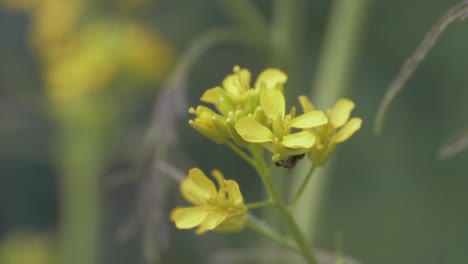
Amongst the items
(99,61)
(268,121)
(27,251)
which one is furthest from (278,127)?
(27,251)

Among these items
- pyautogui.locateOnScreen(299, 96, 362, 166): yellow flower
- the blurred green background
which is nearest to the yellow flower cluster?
pyautogui.locateOnScreen(299, 96, 362, 166): yellow flower

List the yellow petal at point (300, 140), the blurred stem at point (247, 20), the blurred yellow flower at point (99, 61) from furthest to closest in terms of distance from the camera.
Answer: the blurred yellow flower at point (99, 61) < the blurred stem at point (247, 20) < the yellow petal at point (300, 140)

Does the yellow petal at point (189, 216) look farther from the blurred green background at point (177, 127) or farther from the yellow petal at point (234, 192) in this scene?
the blurred green background at point (177, 127)

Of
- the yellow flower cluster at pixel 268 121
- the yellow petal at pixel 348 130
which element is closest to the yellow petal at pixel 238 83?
Result: the yellow flower cluster at pixel 268 121

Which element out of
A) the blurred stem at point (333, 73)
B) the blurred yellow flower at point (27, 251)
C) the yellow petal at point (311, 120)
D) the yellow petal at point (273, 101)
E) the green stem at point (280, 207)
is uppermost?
the blurred yellow flower at point (27, 251)

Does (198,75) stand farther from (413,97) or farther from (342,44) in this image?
(342,44)

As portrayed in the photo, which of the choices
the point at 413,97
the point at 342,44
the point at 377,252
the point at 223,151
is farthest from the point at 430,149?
the point at 342,44
